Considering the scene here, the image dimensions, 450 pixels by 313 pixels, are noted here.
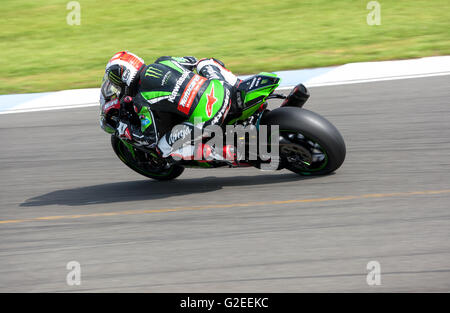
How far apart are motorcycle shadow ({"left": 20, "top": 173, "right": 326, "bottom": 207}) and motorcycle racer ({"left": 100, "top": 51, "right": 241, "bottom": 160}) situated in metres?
0.56

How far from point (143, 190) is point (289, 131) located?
5.32 feet

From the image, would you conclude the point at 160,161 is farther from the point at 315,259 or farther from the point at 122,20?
the point at 122,20

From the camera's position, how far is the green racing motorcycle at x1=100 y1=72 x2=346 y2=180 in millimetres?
5344

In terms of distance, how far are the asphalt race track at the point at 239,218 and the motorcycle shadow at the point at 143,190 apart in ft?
0.06

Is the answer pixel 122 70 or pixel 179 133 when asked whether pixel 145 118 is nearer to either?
pixel 179 133

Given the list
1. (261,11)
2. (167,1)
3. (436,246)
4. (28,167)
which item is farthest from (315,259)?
(167,1)

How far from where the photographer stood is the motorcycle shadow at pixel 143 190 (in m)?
5.88

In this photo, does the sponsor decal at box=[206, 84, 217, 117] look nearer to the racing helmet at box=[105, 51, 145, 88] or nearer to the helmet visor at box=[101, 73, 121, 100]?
the racing helmet at box=[105, 51, 145, 88]

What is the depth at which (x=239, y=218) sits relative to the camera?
202 inches

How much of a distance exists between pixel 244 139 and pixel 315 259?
154 centimetres

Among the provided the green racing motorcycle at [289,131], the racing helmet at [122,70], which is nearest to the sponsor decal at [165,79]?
the racing helmet at [122,70]

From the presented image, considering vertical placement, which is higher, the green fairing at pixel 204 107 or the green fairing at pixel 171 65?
the green fairing at pixel 171 65

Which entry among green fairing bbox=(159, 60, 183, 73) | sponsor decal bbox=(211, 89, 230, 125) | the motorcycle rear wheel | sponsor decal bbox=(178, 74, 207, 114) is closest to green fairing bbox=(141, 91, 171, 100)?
sponsor decal bbox=(178, 74, 207, 114)

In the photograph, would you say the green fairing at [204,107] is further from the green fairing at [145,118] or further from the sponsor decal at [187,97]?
the green fairing at [145,118]
